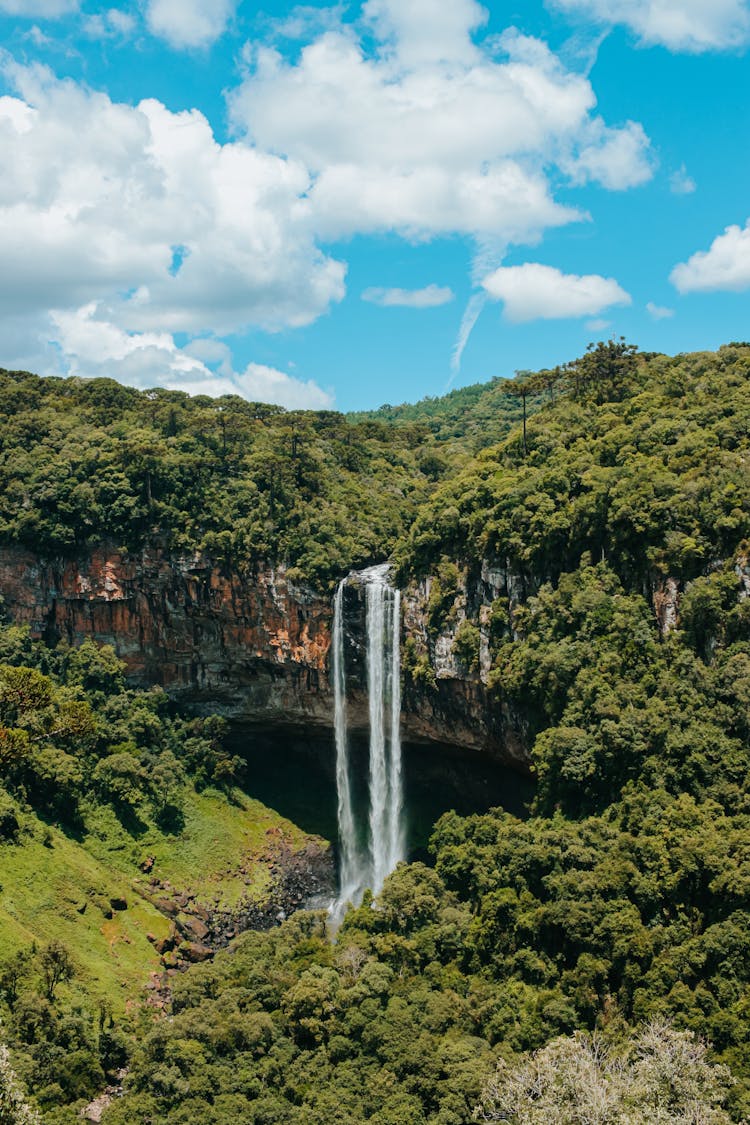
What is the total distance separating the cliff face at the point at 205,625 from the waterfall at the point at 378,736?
54 centimetres

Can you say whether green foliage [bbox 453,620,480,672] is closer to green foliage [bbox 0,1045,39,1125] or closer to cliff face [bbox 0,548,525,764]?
cliff face [bbox 0,548,525,764]

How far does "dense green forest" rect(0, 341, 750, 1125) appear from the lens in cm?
2144

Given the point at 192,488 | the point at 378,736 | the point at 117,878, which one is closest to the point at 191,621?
the point at 192,488

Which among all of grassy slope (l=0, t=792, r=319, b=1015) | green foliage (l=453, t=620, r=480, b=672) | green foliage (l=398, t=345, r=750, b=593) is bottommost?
grassy slope (l=0, t=792, r=319, b=1015)

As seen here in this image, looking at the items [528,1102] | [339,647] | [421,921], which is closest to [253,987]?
[421,921]

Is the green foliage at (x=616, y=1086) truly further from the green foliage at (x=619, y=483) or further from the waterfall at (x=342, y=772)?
the waterfall at (x=342, y=772)

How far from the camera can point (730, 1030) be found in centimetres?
1981

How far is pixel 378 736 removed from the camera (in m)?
40.8

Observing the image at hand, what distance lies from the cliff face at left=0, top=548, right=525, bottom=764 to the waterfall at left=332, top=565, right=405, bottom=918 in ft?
1.78

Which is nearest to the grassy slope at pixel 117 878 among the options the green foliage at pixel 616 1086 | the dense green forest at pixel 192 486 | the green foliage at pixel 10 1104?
the green foliage at pixel 10 1104

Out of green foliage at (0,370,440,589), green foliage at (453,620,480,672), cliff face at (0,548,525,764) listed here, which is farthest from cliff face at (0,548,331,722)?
green foliage at (453,620,480,672)

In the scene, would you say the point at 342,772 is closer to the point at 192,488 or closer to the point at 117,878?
the point at 117,878

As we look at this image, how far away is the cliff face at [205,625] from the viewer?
1649 inches

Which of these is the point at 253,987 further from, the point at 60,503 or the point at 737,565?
the point at 60,503
